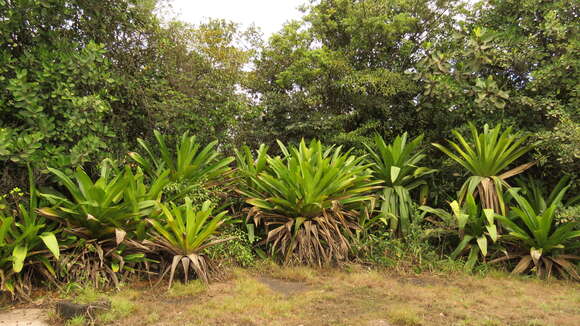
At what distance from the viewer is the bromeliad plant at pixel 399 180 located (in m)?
5.41

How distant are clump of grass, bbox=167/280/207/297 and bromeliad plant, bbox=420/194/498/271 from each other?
3092 millimetres

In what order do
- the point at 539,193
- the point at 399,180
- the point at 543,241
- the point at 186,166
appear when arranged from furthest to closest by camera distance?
the point at 399,180 < the point at 186,166 < the point at 539,193 < the point at 543,241

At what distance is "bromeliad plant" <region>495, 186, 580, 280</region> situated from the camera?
4.52m

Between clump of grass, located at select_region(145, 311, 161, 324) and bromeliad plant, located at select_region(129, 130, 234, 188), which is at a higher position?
bromeliad plant, located at select_region(129, 130, 234, 188)

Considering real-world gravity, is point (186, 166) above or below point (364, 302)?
above

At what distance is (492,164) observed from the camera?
5.27 metres

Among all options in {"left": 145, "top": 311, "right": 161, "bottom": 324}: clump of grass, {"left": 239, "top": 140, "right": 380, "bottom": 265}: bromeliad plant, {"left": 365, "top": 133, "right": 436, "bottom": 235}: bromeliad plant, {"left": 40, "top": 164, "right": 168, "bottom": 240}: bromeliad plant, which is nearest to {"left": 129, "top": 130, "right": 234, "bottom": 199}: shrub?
{"left": 239, "top": 140, "right": 380, "bottom": 265}: bromeliad plant

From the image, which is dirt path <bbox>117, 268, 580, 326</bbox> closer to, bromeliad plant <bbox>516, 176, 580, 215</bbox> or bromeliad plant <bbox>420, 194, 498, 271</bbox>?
bromeliad plant <bbox>420, 194, 498, 271</bbox>

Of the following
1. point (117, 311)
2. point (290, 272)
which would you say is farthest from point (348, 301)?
point (117, 311)

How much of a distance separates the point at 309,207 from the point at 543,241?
2.78m

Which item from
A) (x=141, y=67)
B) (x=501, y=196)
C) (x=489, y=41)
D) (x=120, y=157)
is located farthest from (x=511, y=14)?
(x=120, y=157)

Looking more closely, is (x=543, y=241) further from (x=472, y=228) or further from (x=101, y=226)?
(x=101, y=226)

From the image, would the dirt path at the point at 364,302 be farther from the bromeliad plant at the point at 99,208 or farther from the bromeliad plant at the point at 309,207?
the bromeliad plant at the point at 99,208

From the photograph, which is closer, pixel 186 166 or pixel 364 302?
pixel 364 302
